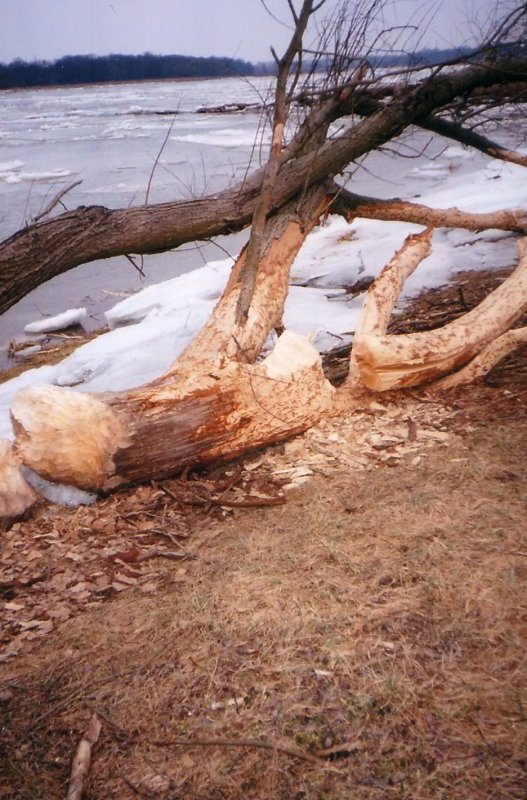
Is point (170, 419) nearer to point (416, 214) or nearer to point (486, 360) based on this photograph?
point (486, 360)

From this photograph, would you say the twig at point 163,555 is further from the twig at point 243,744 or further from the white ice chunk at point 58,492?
the twig at point 243,744

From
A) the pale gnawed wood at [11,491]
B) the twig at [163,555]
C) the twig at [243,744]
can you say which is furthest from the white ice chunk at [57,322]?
the twig at [243,744]

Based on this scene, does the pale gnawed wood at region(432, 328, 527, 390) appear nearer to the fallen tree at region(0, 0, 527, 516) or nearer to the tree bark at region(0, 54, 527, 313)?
the fallen tree at region(0, 0, 527, 516)

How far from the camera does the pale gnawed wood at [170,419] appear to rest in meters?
3.07

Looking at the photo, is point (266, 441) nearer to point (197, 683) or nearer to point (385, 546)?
point (385, 546)

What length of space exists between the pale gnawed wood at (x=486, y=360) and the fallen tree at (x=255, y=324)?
0.07 ft

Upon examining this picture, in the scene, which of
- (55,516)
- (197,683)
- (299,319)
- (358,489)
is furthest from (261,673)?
(299,319)

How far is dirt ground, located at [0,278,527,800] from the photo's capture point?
1.65 metres

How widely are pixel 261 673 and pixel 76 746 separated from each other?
0.59 metres

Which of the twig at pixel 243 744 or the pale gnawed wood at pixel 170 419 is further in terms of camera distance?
the pale gnawed wood at pixel 170 419

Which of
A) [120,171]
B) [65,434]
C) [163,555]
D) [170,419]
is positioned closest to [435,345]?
[170,419]

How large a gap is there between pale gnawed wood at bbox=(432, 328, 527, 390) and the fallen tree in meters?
0.02

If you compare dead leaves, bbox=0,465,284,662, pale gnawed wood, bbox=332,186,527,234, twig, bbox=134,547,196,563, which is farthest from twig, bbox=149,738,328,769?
pale gnawed wood, bbox=332,186,527,234

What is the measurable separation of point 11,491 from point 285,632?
1.69m
